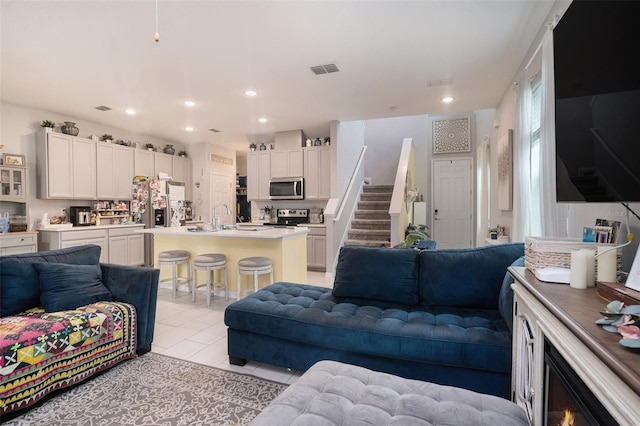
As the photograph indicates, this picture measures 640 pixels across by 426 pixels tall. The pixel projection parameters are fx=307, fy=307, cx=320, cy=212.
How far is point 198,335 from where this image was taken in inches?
116

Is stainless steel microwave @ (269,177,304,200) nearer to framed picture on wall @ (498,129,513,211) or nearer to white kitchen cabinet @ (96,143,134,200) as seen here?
white kitchen cabinet @ (96,143,134,200)

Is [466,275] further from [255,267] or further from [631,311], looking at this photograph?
[255,267]

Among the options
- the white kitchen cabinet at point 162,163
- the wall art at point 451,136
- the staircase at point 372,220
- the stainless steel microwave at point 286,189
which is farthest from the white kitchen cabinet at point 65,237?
the wall art at point 451,136

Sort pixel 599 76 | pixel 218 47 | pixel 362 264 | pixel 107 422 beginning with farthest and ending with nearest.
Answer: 1. pixel 218 47
2. pixel 362 264
3. pixel 107 422
4. pixel 599 76

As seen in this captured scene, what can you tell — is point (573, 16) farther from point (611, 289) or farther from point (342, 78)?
point (342, 78)

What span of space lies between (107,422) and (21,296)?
1219mm

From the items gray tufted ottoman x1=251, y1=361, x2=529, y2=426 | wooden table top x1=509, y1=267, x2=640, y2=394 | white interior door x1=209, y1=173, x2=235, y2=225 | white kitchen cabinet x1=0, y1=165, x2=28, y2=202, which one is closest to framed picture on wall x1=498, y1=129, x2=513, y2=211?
wooden table top x1=509, y1=267, x2=640, y2=394

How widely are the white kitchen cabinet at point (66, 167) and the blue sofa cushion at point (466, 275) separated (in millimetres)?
5709

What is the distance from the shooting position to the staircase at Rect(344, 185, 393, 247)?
5.82 meters

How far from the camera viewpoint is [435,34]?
9.08 feet

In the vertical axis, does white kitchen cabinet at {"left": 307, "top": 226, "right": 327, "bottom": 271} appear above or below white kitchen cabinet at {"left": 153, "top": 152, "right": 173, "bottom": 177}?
below

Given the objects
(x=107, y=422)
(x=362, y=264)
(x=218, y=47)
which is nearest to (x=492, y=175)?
(x=362, y=264)

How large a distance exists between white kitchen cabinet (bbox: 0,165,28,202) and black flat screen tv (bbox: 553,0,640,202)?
6.26m

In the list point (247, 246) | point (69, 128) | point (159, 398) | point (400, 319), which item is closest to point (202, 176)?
point (69, 128)
